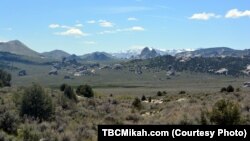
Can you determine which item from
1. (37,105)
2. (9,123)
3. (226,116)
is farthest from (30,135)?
(37,105)

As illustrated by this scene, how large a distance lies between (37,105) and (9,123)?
6.63m

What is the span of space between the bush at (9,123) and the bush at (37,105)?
16.0 ft

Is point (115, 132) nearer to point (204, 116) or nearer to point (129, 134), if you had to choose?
point (129, 134)

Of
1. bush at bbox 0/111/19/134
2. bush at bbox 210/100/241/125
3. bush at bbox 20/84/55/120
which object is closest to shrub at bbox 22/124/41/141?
bush at bbox 0/111/19/134

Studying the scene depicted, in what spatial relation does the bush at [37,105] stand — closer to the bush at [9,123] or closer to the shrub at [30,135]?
the bush at [9,123]

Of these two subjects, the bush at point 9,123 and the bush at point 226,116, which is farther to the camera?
the bush at point 9,123

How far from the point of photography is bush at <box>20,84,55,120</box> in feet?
98.0

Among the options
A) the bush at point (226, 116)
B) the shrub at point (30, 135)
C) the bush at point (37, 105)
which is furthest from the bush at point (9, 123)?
the bush at point (226, 116)

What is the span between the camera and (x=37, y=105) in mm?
30328

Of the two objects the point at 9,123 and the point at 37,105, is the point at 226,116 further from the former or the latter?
the point at 37,105

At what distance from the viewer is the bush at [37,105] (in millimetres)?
29875

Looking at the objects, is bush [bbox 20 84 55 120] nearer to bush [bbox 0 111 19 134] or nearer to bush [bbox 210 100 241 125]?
bush [bbox 0 111 19 134]

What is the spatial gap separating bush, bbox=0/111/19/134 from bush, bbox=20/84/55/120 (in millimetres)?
4879

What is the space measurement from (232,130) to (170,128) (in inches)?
70.2
